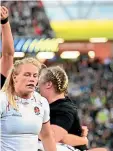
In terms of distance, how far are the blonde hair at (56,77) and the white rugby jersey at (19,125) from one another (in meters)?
0.58

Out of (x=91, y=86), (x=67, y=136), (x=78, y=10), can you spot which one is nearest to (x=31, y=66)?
(x=67, y=136)

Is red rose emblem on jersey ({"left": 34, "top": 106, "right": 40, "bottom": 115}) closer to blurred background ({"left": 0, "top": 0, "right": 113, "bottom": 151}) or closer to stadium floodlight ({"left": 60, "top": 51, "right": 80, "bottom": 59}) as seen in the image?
blurred background ({"left": 0, "top": 0, "right": 113, "bottom": 151})

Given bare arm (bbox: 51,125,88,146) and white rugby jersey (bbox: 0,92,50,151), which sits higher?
white rugby jersey (bbox: 0,92,50,151)

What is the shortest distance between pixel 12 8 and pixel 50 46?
5.29 feet

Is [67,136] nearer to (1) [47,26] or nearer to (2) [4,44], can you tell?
(2) [4,44]

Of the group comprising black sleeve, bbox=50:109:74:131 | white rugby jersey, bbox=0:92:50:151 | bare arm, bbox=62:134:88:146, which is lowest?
bare arm, bbox=62:134:88:146

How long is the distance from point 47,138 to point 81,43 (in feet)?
58.9

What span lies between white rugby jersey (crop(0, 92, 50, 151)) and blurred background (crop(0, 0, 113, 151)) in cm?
896

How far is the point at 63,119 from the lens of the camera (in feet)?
14.5

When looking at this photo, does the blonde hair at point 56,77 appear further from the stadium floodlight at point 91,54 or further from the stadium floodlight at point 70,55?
the stadium floodlight at point 91,54

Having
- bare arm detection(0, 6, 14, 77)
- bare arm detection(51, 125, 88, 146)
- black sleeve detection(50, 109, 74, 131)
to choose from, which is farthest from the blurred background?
black sleeve detection(50, 109, 74, 131)

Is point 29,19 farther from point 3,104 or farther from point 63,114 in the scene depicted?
point 3,104

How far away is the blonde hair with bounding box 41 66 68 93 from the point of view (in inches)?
175

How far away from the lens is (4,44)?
458 cm
